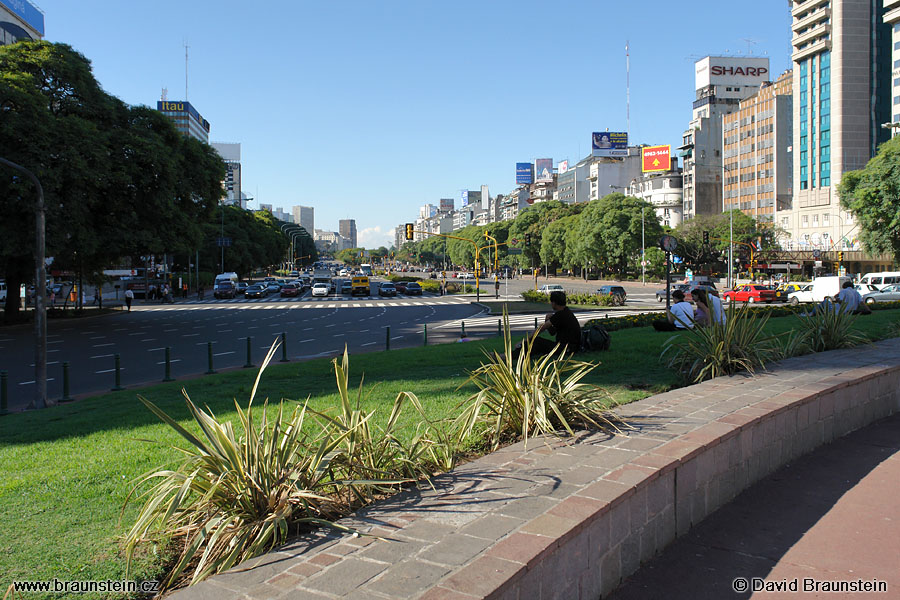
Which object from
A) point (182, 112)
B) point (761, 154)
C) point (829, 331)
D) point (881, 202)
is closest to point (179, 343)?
point (829, 331)

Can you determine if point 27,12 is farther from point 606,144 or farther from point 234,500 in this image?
point 606,144

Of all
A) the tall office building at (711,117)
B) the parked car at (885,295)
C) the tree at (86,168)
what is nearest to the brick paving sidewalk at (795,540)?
the tree at (86,168)

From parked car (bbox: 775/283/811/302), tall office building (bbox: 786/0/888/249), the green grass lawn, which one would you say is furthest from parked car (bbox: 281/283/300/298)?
tall office building (bbox: 786/0/888/249)

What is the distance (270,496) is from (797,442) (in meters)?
5.06

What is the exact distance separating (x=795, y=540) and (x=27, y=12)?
302 feet

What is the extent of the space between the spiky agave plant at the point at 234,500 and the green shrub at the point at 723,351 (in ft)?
18.5

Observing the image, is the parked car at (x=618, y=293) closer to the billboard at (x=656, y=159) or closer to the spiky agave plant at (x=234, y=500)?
the spiky agave plant at (x=234, y=500)

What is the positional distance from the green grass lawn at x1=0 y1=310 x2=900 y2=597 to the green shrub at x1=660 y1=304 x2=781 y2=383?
11.2 inches

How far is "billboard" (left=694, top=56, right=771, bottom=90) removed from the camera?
440 feet

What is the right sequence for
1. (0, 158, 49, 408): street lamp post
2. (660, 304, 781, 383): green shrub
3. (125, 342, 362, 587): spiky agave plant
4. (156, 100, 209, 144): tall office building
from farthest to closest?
(156, 100, 209, 144): tall office building → (0, 158, 49, 408): street lamp post → (660, 304, 781, 383): green shrub → (125, 342, 362, 587): spiky agave plant

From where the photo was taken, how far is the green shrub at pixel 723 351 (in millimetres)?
8453

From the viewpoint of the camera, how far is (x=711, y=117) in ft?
426

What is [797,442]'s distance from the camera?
6.51m

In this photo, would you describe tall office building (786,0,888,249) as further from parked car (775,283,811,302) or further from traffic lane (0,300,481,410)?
traffic lane (0,300,481,410)
